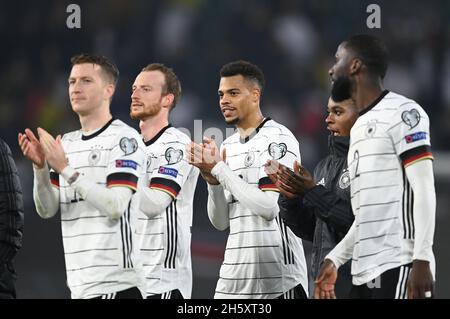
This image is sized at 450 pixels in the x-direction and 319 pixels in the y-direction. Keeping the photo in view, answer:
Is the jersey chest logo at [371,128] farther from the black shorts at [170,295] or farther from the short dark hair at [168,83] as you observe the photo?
the short dark hair at [168,83]

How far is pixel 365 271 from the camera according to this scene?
15.2 feet

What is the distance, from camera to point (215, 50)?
11.4m

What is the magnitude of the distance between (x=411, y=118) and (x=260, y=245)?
1.45 metres

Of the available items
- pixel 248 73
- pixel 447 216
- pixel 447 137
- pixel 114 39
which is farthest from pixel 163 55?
pixel 248 73

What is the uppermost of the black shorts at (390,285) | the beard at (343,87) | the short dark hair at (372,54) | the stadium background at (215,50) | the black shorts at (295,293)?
the stadium background at (215,50)

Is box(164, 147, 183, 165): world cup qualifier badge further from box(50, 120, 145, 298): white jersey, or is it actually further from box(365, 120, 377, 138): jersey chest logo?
box(365, 120, 377, 138): jersey chest logo

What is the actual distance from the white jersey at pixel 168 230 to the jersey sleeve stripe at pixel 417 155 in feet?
5.92

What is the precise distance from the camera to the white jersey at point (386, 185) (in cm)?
452

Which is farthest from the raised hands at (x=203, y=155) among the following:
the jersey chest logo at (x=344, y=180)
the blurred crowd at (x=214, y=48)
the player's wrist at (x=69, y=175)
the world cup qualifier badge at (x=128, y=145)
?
the blurred crowd at (x=214, y=48)

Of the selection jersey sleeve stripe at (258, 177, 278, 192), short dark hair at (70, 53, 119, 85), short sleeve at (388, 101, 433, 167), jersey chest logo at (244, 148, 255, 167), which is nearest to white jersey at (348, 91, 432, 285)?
short sleeve at (388, 101, 433, 167)

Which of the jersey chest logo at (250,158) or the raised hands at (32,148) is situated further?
the jersey chest logo at (250,158)

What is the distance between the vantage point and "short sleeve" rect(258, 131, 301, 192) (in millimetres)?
5661

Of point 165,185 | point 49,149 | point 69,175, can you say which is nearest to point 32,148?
point 49,149

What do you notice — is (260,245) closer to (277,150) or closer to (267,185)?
(267,185)
